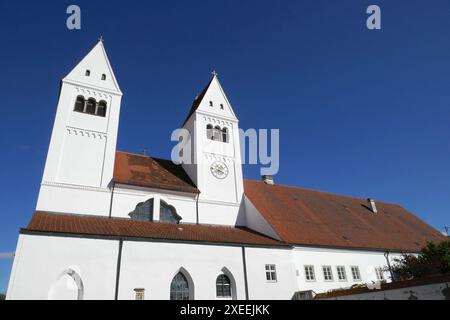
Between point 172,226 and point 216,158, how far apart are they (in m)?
7.69

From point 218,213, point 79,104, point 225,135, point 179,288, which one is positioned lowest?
point 179,288

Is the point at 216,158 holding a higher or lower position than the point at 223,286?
higher

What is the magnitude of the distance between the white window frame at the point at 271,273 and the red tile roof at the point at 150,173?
23.8ft

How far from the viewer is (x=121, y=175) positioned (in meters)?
22.0

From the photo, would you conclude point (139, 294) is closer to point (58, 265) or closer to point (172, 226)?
point (58, 265)

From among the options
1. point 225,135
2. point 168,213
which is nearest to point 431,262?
point 168,213

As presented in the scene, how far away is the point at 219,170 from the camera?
84.8 feet

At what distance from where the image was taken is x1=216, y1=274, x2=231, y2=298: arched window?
18.1 metres

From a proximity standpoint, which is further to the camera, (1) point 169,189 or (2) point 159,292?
(1) point 169,189

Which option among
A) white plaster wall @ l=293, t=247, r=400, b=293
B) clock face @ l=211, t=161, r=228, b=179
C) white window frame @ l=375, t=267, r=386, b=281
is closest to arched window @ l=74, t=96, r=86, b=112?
clock face @ l=211, t=161, r=228, b=179

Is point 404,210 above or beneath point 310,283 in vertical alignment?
above

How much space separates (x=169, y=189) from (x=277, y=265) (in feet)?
28.1
